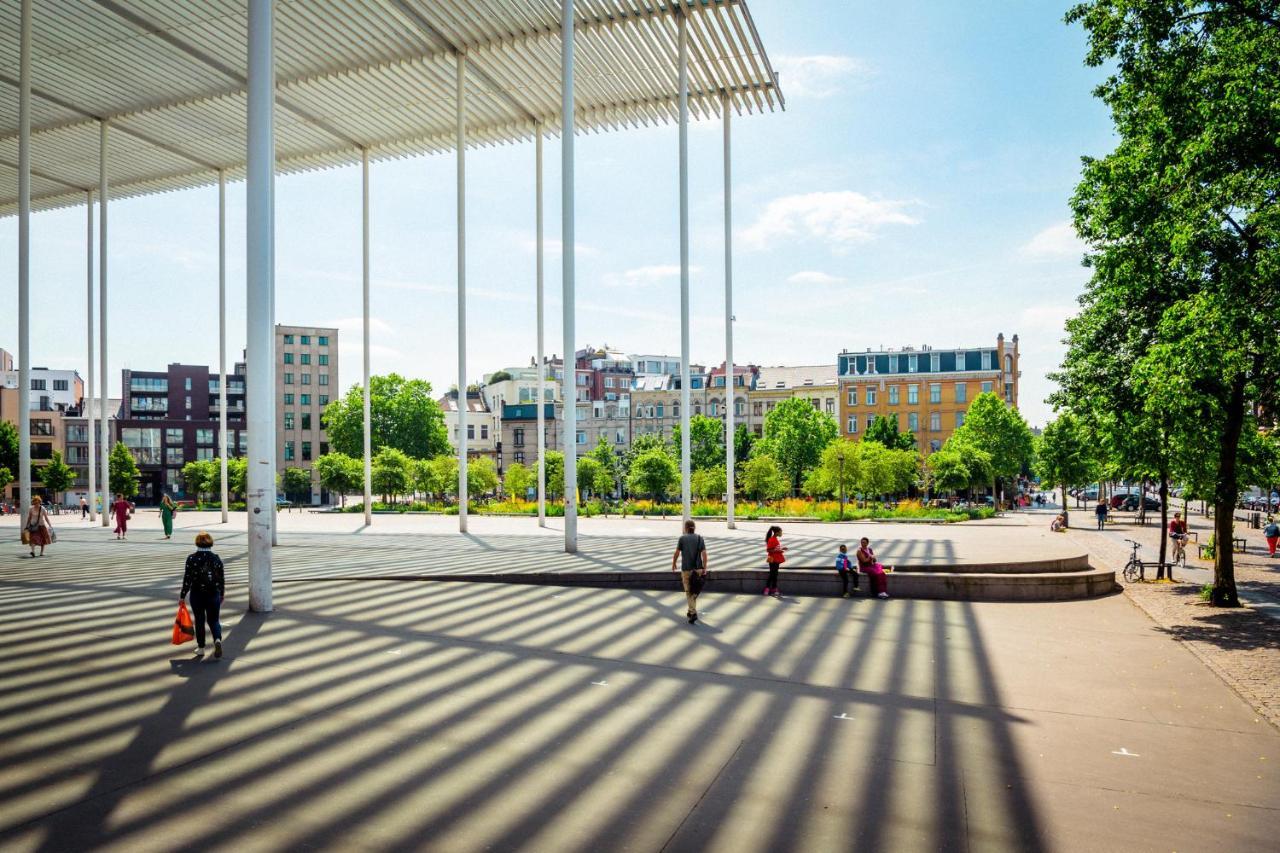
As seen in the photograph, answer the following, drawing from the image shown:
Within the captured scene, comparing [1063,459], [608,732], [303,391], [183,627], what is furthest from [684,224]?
[303,391]

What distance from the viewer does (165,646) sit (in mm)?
9031

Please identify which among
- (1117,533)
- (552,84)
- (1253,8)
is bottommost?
(1117,533)

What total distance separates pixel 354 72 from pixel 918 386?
2446 inches

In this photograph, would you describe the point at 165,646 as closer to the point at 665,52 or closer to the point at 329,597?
the point at 329,597

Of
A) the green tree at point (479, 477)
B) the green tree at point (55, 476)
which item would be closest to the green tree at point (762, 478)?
the green tree at point (479, 477)

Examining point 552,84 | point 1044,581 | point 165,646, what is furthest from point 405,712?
point 552,84

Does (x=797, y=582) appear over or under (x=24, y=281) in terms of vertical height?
under

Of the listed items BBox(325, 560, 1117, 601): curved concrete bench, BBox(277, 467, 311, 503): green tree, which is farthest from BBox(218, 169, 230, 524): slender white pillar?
BBox(277, 467, 311, 503): green tree

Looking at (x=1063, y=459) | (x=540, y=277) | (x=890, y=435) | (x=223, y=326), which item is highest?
(x=540, y=277)

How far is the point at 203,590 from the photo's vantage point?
8484mm

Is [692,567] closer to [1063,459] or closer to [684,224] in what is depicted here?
[684,224]

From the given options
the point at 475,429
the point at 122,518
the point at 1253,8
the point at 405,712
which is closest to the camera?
the point at 405,712

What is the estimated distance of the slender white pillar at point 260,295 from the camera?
11148mm

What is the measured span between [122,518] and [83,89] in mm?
15228
